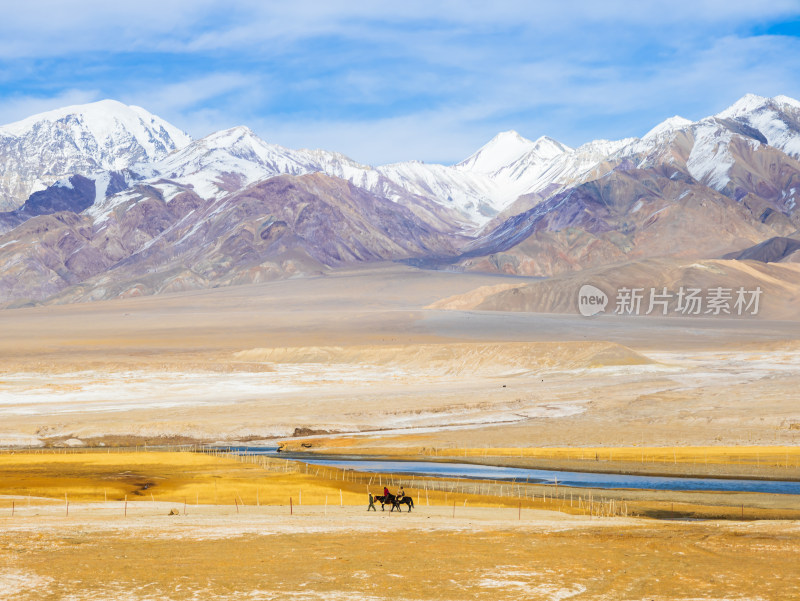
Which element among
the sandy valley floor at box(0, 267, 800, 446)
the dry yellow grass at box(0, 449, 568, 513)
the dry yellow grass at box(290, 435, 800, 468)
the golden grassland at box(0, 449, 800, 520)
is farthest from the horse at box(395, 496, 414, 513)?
the sandy valley floor at box(0, 267, 800, 446)

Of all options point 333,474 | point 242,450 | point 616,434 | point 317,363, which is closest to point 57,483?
point 333,474

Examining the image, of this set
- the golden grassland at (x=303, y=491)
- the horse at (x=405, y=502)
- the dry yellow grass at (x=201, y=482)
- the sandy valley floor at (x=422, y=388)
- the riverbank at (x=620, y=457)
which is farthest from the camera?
the sandy valley floor at (x=422, y=388)

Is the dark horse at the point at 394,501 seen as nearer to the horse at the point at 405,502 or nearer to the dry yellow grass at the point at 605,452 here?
the horse at the point at 405,502

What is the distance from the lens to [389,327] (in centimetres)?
19688

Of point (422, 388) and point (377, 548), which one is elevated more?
point (422, 388)

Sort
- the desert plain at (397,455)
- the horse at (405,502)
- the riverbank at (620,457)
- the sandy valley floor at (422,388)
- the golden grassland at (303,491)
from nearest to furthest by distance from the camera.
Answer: the desert plain at (397,455) < the horse at (405,502) < the golden grassland at (303,491) < the riverbank at (620,457) < the sandy valley floor at (422,388)

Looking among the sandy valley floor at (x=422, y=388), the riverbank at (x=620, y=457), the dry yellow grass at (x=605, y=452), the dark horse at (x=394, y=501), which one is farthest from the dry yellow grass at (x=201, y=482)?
the sandy valley floor at (x=422, y=388)

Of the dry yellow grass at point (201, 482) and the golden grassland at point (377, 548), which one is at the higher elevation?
the golden grassland at point (377, 548)

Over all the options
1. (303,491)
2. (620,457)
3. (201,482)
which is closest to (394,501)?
(303,491)

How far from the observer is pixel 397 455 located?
61.2m

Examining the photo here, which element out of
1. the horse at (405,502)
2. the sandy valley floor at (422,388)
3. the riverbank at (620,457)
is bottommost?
the riverbank at (620,457)

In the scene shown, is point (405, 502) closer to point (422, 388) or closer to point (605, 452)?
point (605, 452)

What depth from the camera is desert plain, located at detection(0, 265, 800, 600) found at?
2019cm

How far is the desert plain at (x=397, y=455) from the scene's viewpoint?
2019 cm
